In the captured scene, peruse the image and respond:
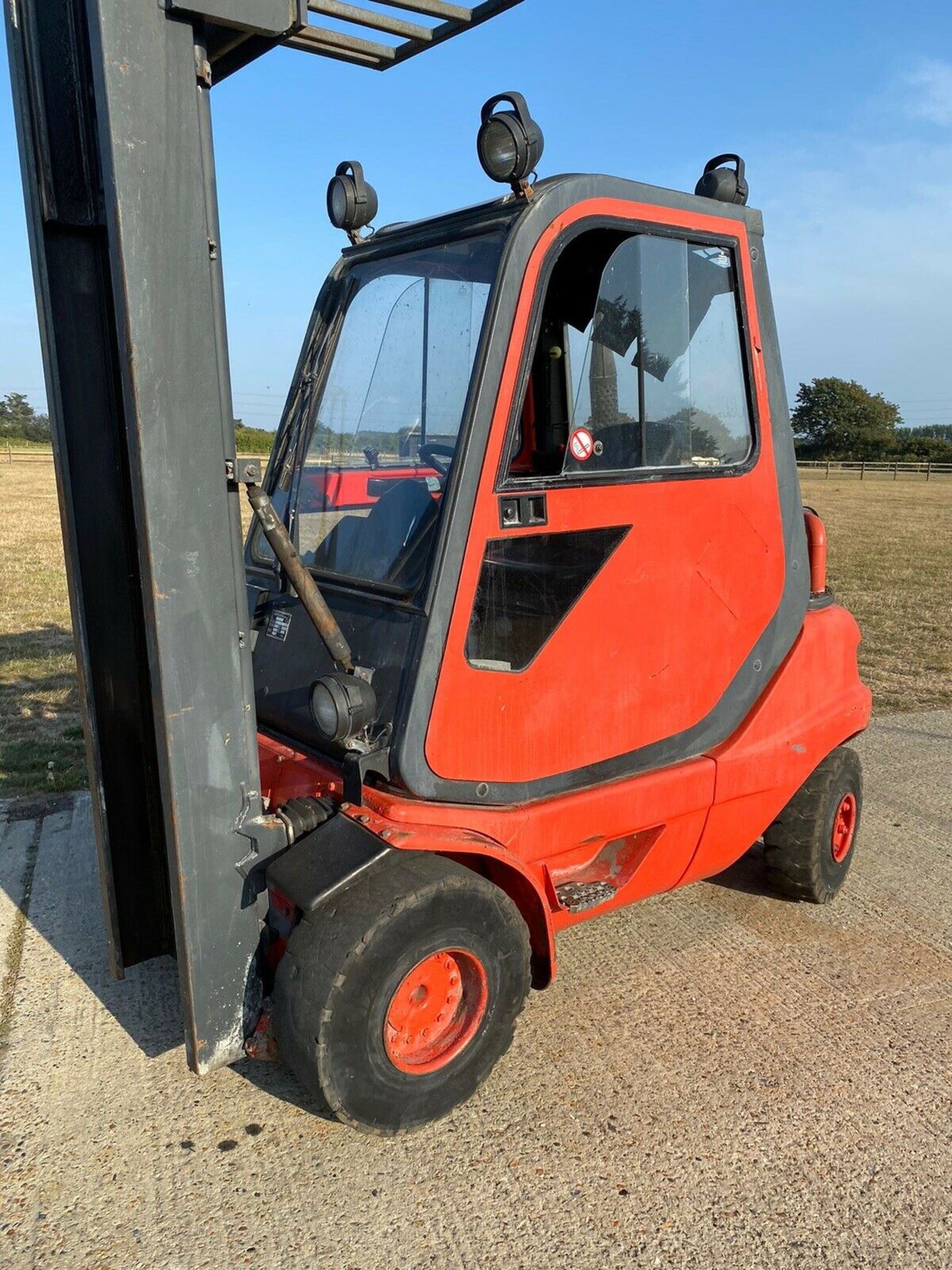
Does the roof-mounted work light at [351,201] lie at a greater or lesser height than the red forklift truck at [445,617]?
greater

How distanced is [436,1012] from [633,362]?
6.49 ft

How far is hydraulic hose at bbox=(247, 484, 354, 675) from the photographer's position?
2.60 metres

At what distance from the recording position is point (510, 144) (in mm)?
2662

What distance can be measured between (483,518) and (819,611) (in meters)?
1.75

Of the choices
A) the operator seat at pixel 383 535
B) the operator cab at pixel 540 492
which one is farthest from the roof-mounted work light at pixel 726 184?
the operator seat at pixel 383 535

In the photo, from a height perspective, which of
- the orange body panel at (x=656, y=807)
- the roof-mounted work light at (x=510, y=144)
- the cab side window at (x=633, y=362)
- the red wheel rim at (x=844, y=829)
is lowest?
the red wheel rim at (x=844, y=829)

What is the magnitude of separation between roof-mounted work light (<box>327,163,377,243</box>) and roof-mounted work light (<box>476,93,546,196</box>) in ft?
2.98

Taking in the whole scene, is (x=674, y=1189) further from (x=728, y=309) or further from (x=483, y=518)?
(x=728, y=309)

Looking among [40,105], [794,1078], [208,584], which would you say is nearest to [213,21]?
[40,105]

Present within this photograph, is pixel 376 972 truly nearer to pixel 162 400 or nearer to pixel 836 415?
pixel 162 400

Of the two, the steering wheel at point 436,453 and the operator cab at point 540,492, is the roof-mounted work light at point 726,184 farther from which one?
the steering wheel at point 436,453

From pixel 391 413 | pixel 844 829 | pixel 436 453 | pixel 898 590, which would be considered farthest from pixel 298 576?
pixel 898 590

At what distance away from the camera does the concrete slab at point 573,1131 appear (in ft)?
7.98

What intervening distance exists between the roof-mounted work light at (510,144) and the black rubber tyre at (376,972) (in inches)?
72.0
